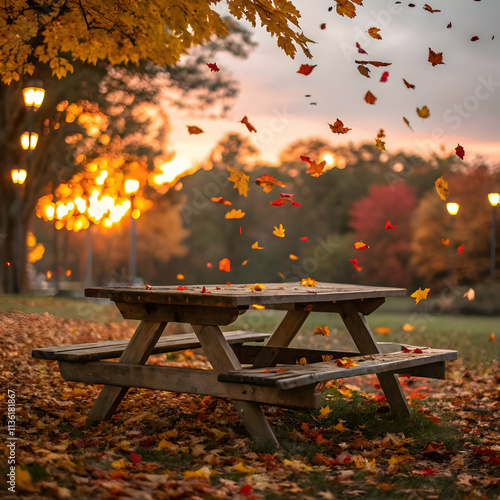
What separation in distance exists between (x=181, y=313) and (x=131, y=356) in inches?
21.5

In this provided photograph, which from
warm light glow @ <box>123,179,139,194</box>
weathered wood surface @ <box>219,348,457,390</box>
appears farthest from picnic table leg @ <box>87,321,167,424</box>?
warm light glow @ <box>123,179,139,194</box>

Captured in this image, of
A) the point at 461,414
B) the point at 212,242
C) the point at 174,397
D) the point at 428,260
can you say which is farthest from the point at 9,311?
the point at 212,242

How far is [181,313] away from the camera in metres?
4.79

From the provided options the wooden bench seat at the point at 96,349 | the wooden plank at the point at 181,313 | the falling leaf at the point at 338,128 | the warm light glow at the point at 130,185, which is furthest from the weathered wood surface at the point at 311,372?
the warm light glow at the point at 130,185

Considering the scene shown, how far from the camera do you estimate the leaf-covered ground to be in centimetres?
368

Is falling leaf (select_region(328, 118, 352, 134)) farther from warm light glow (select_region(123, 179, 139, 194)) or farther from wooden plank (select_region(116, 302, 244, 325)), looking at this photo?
warm light glow (select_region(123, 179, 139, 194))

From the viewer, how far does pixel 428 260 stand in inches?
1366

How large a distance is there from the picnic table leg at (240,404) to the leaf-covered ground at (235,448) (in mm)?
101

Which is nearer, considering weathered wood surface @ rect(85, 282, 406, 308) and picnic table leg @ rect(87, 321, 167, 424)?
weathered wood surface @ rect(85, 282, 406, 308)

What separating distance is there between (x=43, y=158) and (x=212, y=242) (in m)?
26.7

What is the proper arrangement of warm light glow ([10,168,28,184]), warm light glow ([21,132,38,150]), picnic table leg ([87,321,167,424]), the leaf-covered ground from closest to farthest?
the leaf-covered ground → picnic table leg ([87,321,167,424]) → warm light glow ([21,132,38,150]) → warm light glow ([10,168,28,184])

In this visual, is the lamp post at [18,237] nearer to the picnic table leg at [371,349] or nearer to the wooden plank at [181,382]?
the wooden plank at [181,382]

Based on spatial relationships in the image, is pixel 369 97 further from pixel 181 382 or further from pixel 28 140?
pixel 28 140

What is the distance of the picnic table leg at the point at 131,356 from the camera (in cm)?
494
